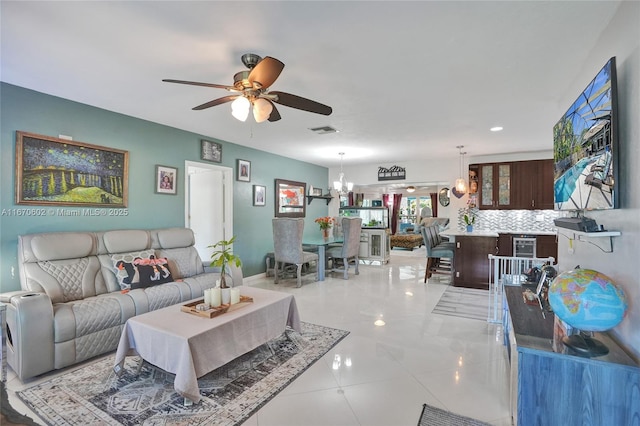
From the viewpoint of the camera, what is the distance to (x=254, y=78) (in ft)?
6.98

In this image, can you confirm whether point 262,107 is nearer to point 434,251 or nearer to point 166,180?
point 166,180

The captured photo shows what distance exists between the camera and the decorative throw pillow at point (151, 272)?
3324mm

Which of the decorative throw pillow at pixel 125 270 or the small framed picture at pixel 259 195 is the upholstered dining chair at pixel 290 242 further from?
the decorative throw pillow at pixel 125 270

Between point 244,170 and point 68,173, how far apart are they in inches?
105

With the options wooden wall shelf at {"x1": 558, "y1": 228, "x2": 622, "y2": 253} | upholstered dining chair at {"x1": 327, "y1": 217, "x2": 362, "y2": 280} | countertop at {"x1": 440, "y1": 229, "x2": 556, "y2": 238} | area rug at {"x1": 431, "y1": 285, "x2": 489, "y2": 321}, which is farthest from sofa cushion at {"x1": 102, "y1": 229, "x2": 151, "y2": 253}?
countertop at {"x1": 440, "y1": 229, "x2": 556, "y2": 238}

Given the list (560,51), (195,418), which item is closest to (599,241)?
(560,51)

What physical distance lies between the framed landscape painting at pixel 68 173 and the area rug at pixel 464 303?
4.33 metres

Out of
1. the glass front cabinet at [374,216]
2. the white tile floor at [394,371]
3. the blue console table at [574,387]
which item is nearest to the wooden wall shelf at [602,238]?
the blue console table at [574,387]

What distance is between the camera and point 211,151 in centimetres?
496

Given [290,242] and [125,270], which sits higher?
[290,242]

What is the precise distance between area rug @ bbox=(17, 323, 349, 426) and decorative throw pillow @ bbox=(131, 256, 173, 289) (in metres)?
0.80

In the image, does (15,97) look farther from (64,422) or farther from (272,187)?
(272,187)

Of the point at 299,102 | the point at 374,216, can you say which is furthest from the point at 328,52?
the point at 374,216

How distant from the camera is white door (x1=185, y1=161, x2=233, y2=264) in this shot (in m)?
5.28
